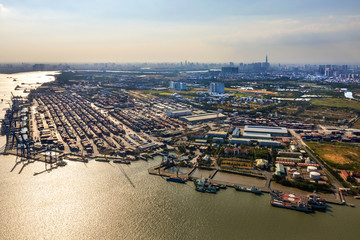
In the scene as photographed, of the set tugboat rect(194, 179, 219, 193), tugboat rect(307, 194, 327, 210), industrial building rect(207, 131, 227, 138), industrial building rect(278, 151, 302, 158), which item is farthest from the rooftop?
tugboat rect(307, 194, 327, 210)

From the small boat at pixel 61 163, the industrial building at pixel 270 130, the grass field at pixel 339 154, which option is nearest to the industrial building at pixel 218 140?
the industrial building at pixel 270 130

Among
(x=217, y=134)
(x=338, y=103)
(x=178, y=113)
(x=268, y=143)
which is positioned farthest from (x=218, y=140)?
(x=338, y=103)

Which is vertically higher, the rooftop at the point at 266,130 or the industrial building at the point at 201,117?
the industrial building at the point at 201,117

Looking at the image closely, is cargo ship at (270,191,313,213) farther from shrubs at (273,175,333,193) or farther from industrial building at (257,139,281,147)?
industrial building at (257,139,281,147)

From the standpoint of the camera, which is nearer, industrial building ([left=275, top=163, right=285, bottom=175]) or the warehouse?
industrial building ([left=275, top=163, right=285, bottom=175])

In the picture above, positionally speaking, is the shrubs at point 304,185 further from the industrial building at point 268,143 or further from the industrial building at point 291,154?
the industrial building at point 268,143

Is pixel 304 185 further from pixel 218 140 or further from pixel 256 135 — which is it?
pixel 256 135
